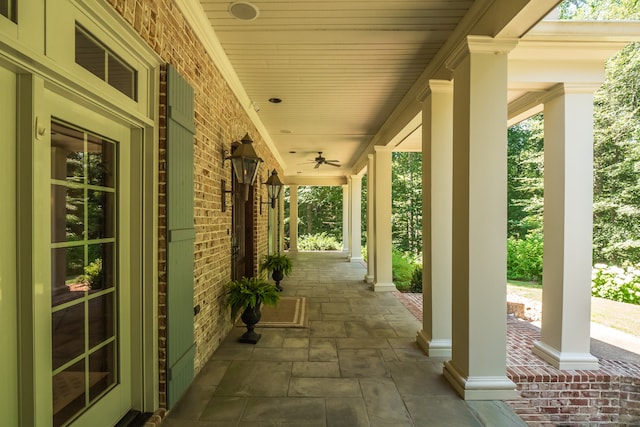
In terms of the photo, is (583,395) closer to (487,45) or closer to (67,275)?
(487,45)

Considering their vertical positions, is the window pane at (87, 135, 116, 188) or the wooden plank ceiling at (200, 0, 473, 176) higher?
the wooden plank ceiling at (200, 0, 473, 176)

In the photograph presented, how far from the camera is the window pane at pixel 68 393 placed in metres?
1.59

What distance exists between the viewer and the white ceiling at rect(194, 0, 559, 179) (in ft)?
8.25

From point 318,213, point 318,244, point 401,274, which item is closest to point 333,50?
point 401,274

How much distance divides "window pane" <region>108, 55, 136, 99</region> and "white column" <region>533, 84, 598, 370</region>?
360cm

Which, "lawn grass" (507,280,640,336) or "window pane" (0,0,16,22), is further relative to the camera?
"lawn grass" (507,280,640,336)

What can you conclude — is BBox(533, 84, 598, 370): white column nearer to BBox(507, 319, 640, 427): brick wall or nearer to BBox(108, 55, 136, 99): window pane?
BBox(507, 319, 640, 427): brick wall

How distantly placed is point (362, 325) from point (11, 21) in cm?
419

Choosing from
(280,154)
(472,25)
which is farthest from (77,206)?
(280,154)

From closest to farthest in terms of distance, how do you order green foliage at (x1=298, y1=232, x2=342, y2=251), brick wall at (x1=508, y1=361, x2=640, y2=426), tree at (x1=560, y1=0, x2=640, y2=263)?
brick wall at (x1=508, y1=361, x2=640, y2=426) < tree at (x1=560, y1=0, x2=640, y2=263) < green foliage at (x1=298, y1=232, x2=342, y2=251)

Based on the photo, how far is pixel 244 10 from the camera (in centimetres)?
259

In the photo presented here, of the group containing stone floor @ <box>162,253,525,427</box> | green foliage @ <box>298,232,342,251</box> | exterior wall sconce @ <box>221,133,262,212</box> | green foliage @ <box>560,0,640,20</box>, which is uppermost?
green foliage @ <box>560,0,640,20</box>

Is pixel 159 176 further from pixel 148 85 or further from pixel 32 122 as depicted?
pixel 32 122

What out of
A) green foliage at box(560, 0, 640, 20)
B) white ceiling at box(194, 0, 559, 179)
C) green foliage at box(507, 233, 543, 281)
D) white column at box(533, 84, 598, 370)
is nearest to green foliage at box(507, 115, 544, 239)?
green foliage at box(507, 233, 543, 281)
